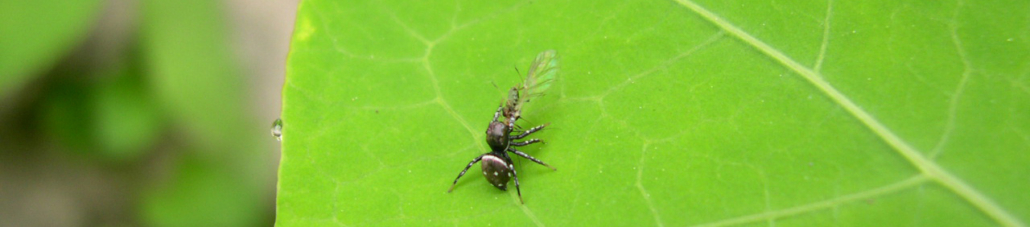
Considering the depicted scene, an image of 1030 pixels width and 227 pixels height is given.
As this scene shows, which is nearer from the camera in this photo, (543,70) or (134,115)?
(543,70)

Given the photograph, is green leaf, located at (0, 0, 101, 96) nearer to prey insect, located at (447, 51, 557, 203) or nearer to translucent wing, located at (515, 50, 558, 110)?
prey insect, located at (447, 51, 557, 203)

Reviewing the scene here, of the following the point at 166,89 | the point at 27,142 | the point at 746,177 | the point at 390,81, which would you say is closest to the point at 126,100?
the point at 166,89

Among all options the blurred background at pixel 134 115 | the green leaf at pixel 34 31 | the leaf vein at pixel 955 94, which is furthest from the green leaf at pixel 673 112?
the green leaf at pixel 34 31

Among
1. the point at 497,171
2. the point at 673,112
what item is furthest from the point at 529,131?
the point at 673,112

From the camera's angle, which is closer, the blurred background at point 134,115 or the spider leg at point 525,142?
the spider leg at point 525,142

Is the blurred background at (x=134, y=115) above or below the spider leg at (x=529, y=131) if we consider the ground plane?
below

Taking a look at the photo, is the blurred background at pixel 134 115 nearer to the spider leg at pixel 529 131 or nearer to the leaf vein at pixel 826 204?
the spider leg at pixel 529 131

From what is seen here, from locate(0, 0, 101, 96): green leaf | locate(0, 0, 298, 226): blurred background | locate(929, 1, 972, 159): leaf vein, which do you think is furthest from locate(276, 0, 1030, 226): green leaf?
locate(0, 0, 101, 96): green leaf

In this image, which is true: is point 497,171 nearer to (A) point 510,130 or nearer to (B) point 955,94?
(A) point 510,130
